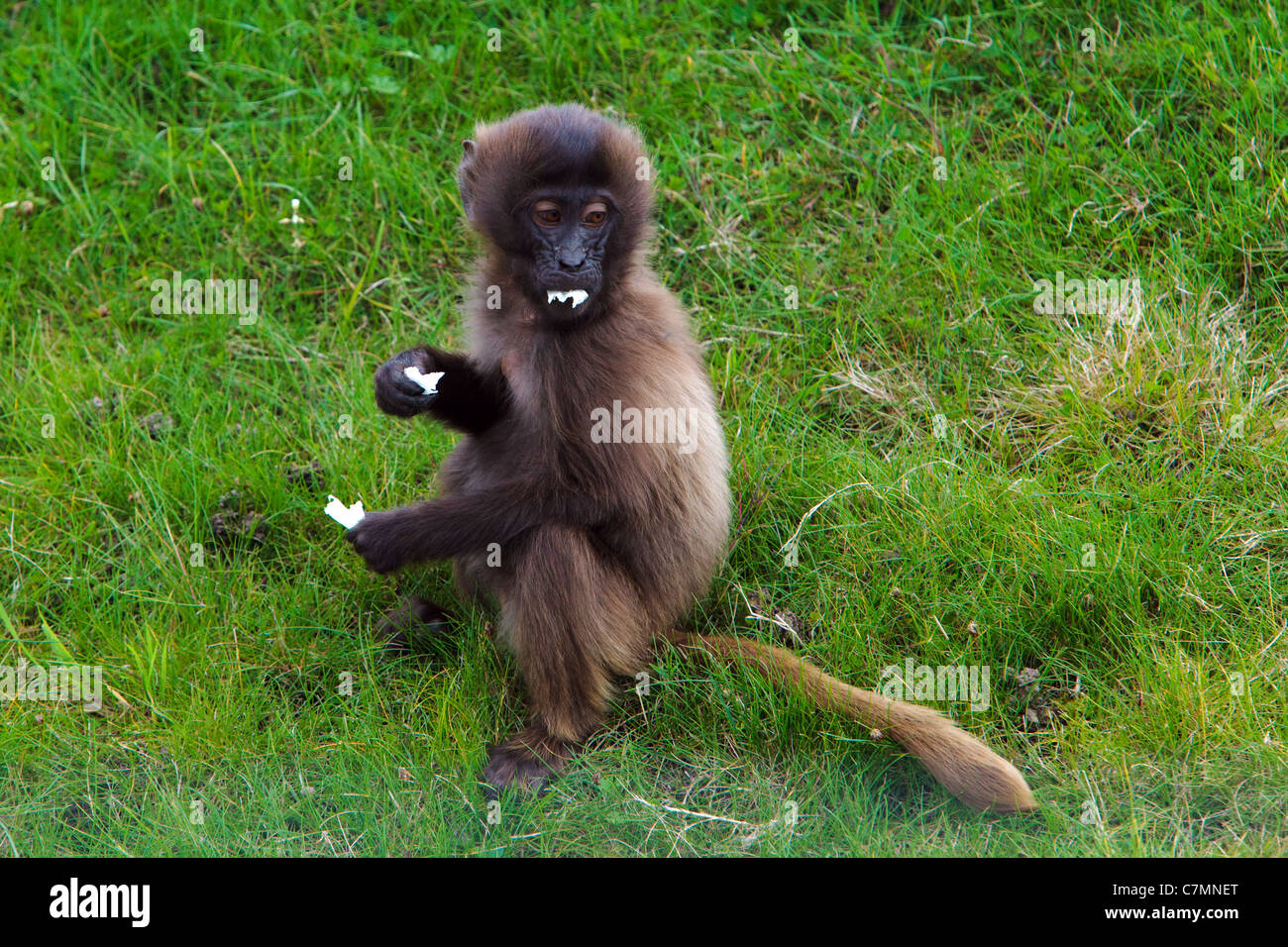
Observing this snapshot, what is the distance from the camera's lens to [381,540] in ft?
16.9

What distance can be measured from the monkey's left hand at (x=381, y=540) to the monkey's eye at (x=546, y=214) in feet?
3.97

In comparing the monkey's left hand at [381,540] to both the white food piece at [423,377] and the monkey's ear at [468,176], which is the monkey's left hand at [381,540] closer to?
the white food piece at [423,377]

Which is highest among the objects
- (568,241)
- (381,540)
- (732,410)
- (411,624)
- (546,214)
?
(546,214)

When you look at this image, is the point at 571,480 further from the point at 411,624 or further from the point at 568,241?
the point at 411,624

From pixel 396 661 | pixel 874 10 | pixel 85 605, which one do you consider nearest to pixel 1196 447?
pixel 874 10

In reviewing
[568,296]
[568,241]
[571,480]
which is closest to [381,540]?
[571,480]

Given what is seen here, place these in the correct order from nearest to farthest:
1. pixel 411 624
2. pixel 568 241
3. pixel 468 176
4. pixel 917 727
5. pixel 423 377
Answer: pixel 917 727 → pixel 568 241 → pixel 423 377 → pixel 468 176 → pixel 411 624

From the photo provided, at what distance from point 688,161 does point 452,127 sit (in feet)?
4.16

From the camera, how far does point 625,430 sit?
16.5ft

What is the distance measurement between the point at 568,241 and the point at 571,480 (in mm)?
865

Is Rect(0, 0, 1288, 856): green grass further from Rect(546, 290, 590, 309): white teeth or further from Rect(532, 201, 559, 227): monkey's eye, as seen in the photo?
Rect(532, 201, 559, 227): monkey's eye

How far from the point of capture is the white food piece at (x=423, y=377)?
512cm

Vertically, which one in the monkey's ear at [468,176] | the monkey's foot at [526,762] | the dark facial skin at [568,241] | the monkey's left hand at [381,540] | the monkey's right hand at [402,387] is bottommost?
the monkey's foot at [526,762]

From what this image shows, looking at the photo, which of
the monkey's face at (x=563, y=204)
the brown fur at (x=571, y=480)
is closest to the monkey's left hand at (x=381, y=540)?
the brown fur at (x=571, y=480)
